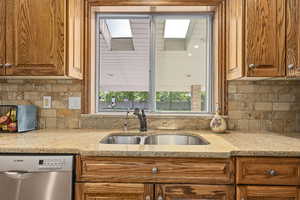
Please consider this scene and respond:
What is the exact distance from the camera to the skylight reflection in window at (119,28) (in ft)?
8.21

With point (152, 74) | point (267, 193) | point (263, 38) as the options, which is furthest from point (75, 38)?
point (267, 193)

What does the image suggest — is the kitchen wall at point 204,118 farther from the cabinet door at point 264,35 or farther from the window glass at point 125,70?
the cabinet door at point 264,35

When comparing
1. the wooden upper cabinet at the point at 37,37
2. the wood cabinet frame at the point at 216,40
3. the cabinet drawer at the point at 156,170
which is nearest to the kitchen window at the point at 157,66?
the wood cabinet frame at the point at 216,40

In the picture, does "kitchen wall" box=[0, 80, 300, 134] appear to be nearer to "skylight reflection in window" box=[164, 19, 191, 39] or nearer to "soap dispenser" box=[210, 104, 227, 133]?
"soap dispenser" box=[210, 104, 227, 133]

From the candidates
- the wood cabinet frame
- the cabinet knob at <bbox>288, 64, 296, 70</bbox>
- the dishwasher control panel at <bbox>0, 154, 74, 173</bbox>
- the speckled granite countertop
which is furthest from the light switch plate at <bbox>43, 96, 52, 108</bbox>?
the cabinet knob at <bbox>288, 64, 296, 70</bbox>

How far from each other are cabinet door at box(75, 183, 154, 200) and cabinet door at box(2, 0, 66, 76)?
899 mm

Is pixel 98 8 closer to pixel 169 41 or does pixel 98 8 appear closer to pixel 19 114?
pixel 169 41

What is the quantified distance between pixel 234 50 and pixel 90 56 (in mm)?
1289

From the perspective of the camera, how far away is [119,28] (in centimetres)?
254

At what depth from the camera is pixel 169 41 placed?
2496 mm

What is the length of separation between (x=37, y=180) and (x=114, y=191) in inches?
18.1

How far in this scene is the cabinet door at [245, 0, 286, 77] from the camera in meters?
1.75

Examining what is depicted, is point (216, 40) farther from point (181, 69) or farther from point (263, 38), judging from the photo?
point (263, 38)

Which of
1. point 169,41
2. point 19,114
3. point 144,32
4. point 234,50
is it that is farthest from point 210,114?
point 19,114
